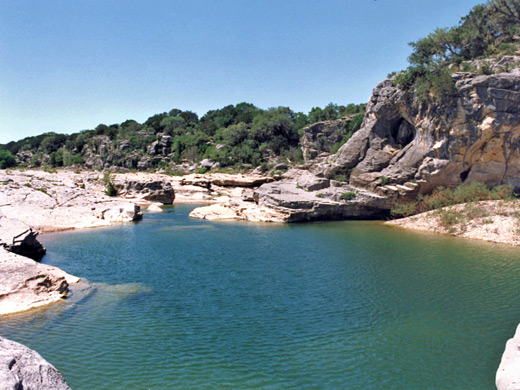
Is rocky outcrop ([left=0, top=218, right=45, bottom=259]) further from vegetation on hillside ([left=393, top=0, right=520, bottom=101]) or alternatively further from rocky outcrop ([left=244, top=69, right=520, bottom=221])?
vegetation on hillside ([left=393, top=0, right=520, bottom=101])

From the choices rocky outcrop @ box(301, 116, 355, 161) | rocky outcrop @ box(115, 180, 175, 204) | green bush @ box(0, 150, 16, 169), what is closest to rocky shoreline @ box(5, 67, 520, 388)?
rocky outcrop @ box(115, 180, 175, 204)

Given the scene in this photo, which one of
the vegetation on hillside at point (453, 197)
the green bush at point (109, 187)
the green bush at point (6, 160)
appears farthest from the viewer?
the green bush at point (6, 160)

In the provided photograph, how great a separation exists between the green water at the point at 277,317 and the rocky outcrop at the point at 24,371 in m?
3.66

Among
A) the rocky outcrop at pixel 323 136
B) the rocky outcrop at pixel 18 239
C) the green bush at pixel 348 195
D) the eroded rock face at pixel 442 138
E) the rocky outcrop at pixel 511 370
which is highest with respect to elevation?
the rocky outcrop at pixel 323 136

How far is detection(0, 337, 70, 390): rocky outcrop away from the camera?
4.38m

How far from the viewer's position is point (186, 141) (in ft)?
259

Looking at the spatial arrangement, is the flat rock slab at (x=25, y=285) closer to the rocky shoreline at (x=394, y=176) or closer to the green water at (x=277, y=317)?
the green water at (x=277, y=317)

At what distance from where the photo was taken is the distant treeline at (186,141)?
70312 mm

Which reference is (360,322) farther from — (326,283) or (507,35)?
(507,35)

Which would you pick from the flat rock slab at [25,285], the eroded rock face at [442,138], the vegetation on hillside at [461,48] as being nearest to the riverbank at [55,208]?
the flat rock slab at [25,285]

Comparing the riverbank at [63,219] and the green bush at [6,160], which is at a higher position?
the green bush at [6,160]

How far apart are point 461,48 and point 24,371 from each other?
3832 centimetres

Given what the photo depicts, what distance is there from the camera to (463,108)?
27.4 metres

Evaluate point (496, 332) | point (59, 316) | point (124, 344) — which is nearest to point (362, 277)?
point (496, 332)
